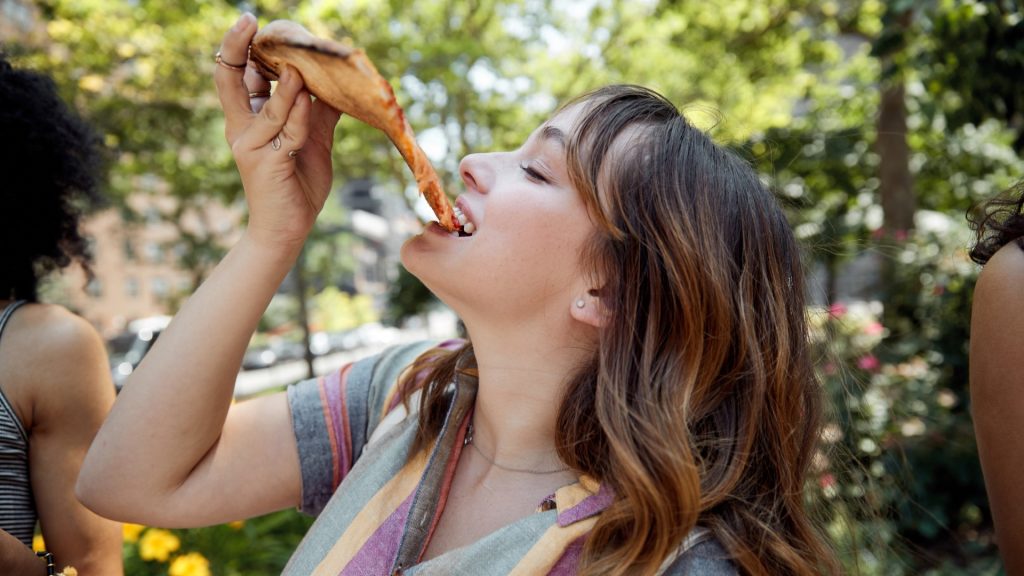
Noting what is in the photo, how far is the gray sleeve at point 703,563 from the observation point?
4.07 ft

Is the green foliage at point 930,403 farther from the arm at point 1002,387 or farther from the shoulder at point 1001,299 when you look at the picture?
the shoulder at point 1001,299

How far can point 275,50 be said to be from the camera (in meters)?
1.37

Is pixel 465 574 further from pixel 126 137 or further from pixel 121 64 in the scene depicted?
pixel 126 137

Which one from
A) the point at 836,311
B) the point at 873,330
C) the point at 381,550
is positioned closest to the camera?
the point at 381,550

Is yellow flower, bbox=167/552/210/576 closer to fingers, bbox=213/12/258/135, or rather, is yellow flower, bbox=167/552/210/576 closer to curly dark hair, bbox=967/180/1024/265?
fingers, bbox=213/12/258/135

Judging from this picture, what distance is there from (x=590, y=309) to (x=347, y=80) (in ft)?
2.09

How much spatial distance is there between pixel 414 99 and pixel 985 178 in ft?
21.6

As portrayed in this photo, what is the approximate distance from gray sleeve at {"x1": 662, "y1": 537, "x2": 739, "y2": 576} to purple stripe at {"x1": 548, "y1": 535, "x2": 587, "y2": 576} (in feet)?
0.49

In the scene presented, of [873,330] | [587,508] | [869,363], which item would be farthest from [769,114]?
[587,508]

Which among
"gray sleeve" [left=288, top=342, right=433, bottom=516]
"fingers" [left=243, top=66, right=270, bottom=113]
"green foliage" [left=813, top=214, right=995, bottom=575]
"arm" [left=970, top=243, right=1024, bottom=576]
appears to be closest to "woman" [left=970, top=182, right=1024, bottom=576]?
"arm" [left=970, top=243, right=1024, bottom=576]

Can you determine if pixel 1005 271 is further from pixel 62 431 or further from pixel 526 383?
pixel 62 431

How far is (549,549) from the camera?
126 cm

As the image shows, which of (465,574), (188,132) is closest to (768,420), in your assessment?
(465,574)

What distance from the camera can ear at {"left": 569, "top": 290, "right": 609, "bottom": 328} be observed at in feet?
4.95
